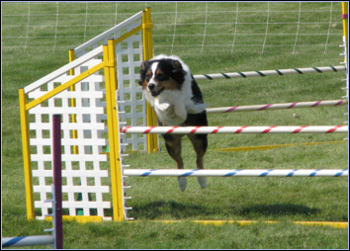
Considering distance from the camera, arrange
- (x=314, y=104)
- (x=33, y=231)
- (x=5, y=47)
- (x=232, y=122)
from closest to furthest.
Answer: (x=33, y=231), (x=314, y=104), (x=232, y=122), (x=5, y=47)

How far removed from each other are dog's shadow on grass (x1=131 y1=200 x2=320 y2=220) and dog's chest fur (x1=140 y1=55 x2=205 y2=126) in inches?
38.6

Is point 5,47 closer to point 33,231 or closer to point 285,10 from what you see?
point 285,10

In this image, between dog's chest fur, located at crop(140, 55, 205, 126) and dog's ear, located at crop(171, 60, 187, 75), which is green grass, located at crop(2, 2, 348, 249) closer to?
dog's chest fur, located at crop(140, 55, 205, 126)

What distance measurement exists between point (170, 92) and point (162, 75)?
20 cm

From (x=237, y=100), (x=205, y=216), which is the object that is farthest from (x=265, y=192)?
(x=237, y=100)

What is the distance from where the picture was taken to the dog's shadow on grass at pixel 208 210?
4.57m

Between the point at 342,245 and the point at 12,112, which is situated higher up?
the point at 12,112

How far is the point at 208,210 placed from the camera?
4738 mm

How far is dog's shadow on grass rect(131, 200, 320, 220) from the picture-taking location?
4.57 m

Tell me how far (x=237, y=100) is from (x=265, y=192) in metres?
5.39

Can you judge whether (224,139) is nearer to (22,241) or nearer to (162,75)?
(162,75)

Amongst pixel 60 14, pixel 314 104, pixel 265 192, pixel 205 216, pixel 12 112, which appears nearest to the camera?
pixel 205 216

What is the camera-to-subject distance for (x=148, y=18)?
759 centimetres

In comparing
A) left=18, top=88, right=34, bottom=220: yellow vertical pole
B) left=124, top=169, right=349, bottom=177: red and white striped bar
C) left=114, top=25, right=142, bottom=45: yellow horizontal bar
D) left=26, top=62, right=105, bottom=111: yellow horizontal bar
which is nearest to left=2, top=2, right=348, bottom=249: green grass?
left=18, top=88, right=34, bottom=220: yellow vertical pole
